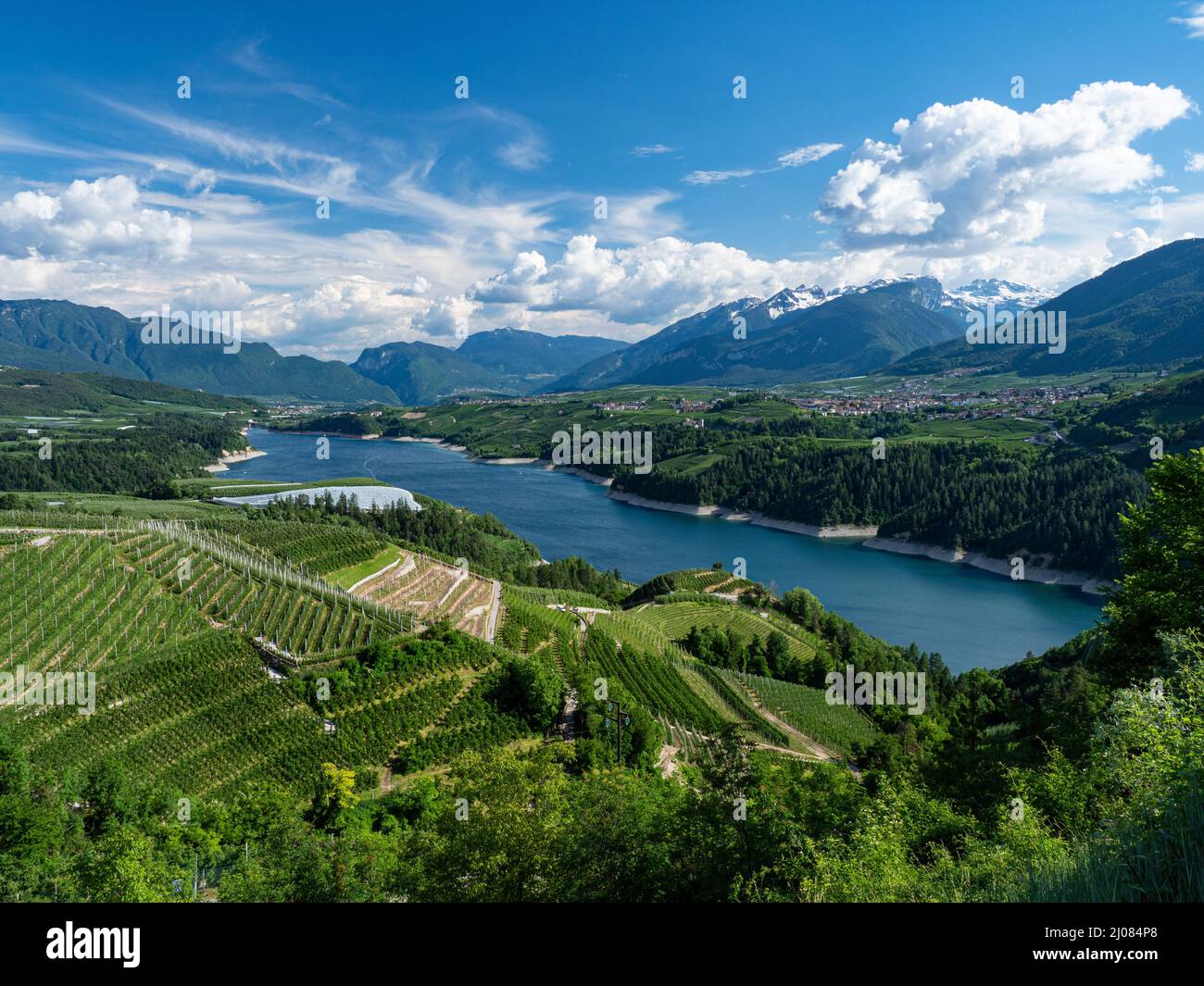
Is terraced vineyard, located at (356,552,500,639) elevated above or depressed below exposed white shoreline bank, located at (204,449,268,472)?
below

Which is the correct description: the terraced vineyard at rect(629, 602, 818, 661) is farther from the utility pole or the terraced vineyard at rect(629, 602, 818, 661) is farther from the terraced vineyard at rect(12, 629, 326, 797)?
the terraced vineyard at rect(12, 629, 326, 797)

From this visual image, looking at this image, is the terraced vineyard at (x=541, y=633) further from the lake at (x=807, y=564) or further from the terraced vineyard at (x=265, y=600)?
the lake at (x=807, y=564)

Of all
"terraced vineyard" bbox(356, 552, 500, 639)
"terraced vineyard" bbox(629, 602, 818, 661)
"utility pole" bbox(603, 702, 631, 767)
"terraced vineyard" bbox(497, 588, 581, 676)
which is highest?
"terraced vineyard" bbox(356, 552, 500, 639)

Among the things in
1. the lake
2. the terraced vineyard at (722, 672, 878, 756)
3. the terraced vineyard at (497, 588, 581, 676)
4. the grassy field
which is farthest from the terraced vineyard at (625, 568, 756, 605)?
the grassy field

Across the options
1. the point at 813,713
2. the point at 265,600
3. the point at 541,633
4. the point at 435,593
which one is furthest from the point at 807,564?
the point at 265,600
